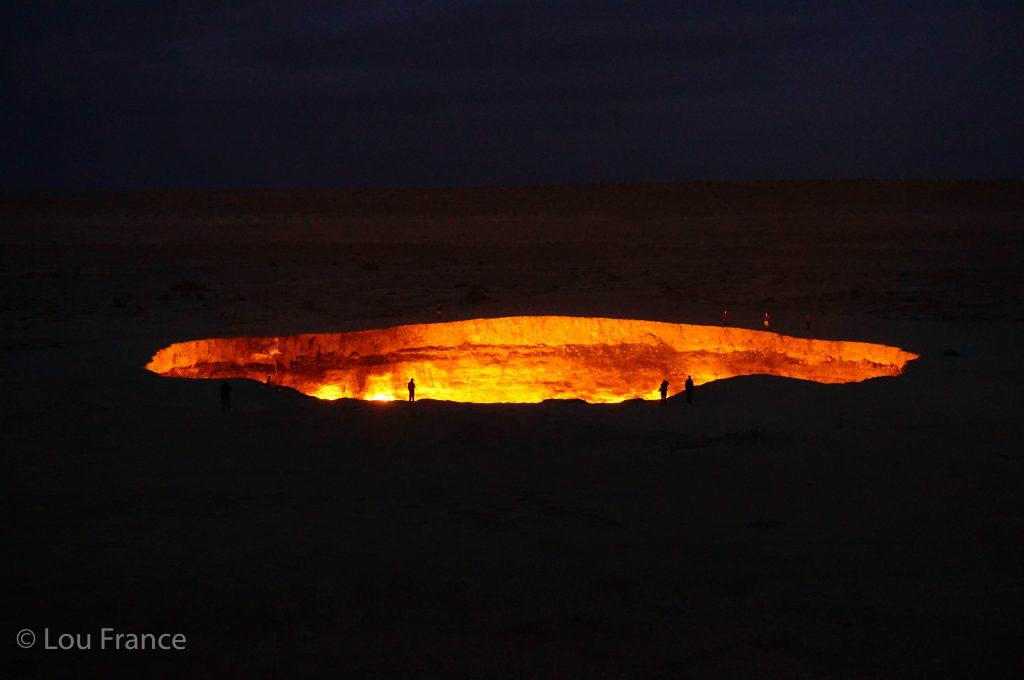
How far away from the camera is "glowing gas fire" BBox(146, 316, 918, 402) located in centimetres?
1195

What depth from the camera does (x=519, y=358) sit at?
13.2 m

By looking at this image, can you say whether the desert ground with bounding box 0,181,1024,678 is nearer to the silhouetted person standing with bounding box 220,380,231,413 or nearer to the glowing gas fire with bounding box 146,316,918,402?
the silhouetted person standing with bounding box 220,380,231,413

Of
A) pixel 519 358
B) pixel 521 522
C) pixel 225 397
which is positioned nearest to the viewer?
pixel 521 522

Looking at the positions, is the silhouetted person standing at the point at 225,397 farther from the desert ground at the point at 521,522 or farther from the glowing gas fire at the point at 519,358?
the glowing gas fire at the point at 519,358

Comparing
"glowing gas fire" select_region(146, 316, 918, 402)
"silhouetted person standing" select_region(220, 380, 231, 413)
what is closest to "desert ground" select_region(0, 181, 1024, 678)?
"silhouetted person standing" select_region(220, 380, 231, 413)

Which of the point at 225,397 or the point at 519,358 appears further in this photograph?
the point at 519,358

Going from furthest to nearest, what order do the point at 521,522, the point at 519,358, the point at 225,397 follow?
1. the point at 519,358
2. the point at 225,397
3. the point at 521,522

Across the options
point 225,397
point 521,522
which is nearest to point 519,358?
point 225,397

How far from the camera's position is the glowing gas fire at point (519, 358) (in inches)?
470

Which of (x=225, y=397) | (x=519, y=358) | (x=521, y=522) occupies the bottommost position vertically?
(x=521, y=522)

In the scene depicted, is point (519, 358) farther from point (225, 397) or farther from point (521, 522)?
point (521, 522)

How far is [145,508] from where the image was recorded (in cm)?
584

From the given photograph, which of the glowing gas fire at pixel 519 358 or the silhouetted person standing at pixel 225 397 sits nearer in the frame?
the silhouetted person standing at pixel 225 397

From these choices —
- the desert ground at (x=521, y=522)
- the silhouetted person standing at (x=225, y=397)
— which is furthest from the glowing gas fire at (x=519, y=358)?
the silhouetted person standing at (x=225, y=397)
